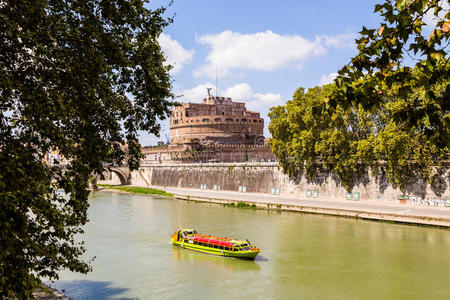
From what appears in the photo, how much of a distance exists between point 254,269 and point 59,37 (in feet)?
46.8

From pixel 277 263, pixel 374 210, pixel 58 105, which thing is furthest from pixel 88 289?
pixel 374 210

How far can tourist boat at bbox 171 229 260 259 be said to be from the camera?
67.9 ft

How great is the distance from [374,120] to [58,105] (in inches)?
1263

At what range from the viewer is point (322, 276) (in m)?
17.7

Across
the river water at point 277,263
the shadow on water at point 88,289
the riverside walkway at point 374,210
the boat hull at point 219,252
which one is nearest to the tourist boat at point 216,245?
the boat hull at point 219,252

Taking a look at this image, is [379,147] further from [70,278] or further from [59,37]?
[59,37]

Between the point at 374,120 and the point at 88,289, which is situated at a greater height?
the point at 374,120

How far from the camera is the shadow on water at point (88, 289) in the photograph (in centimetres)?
1565

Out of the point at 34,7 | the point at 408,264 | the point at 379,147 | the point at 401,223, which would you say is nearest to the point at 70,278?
the point at 34,7

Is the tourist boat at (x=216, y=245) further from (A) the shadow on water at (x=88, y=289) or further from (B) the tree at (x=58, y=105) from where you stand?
(B) the tree at (x=58, y=105)

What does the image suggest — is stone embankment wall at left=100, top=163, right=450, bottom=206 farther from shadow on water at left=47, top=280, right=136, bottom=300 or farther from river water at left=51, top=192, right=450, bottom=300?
shadow on water at left=47, top=280, right=136, bottom=300

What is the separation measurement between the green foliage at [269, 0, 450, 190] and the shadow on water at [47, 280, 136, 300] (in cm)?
1074

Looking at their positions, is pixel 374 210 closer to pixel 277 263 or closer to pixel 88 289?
pixel 277 263

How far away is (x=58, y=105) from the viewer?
7363mm
